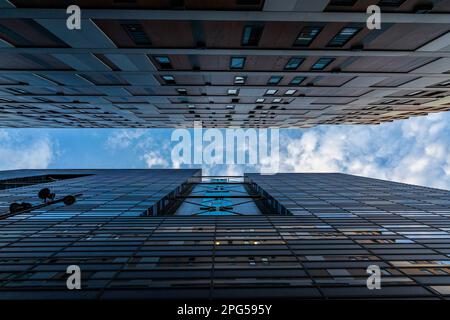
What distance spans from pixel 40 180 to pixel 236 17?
2460 inches

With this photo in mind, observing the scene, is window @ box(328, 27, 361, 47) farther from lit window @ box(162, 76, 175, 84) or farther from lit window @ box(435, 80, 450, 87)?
lit window @ box(435, 80, 450, 87)

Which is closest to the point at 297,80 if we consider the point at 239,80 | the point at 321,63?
the point at 321,63

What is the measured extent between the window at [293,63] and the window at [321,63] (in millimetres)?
1285

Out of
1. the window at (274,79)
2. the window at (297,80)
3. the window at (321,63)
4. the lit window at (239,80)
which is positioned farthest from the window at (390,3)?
the lit window at (239,80)

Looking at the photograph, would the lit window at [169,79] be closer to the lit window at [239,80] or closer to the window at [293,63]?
the lit window at [239,80]

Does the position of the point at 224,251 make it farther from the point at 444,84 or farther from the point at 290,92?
the point at 444,84

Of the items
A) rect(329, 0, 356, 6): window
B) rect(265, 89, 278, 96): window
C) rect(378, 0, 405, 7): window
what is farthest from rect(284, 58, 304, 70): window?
rect(378, 0, 405, 7): window

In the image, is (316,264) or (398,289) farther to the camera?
(316,264)

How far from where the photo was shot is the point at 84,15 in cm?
1411

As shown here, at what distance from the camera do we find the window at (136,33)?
1565 centimetres

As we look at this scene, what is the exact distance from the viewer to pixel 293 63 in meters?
21.5

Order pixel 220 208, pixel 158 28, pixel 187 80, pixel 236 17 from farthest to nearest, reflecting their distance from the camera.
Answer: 1. pixel 220 208
2. pixel 187 80
3. pixel 158 28
4. pixel 236 17

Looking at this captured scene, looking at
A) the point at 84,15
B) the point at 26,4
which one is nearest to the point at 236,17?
the point at 84,15
